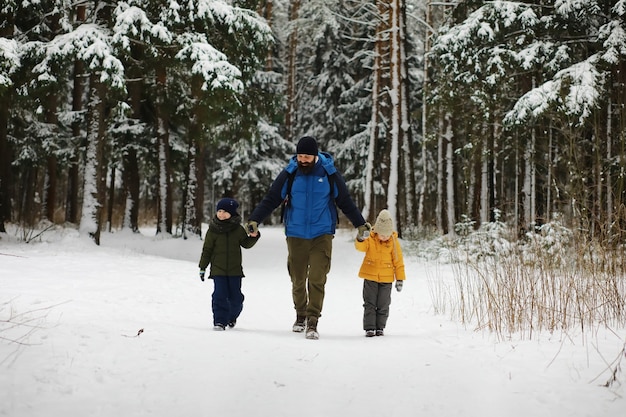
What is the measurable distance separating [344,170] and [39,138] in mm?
15512

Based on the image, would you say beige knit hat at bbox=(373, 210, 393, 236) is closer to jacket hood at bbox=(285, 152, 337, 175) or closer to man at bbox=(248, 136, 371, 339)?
man at bbox=(248, 136, 371, 339)

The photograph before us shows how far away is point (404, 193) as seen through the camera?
66.9 ft

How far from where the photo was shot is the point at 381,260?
18.2ft

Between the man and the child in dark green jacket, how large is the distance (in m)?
0.46

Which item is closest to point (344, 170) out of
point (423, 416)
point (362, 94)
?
point (362, 94)

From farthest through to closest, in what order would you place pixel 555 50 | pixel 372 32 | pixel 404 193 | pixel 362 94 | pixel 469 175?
1. pixel 362 94
2. pixel 372 32
3. pixel 404 193
4. pixel 469 175
5. pixel 555 50

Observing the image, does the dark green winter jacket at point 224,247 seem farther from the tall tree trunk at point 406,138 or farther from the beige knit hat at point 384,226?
the tall tree trunk at point 406,138

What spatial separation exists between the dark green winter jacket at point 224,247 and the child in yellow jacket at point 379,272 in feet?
4.23

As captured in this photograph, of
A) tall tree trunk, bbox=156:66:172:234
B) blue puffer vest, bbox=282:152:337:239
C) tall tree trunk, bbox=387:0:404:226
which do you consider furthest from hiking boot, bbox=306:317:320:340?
tall tree trunk, bbox=156:66:172:234

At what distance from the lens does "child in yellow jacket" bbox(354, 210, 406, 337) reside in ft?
17.9

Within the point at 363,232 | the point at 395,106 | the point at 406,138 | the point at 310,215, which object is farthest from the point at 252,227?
the point at 406,138

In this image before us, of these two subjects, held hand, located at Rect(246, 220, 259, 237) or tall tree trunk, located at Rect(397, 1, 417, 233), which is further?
tall tree trunk, located at Rect(397, 1, 417, 233)

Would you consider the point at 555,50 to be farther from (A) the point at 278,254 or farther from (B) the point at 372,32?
(B) the point at 372,32

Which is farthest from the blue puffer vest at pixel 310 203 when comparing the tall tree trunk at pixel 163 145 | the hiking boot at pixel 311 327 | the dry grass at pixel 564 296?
the tall tree trunk at pixel 163 145
